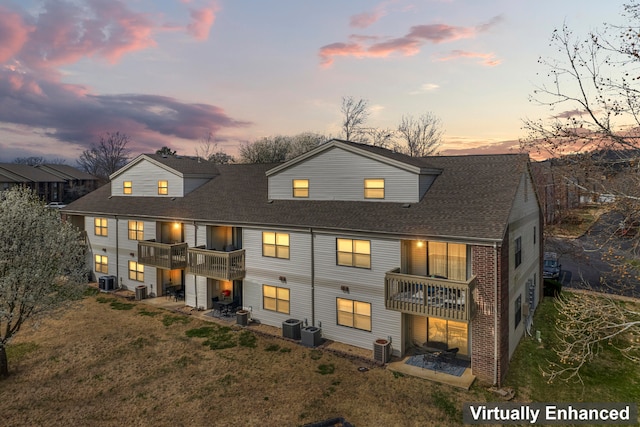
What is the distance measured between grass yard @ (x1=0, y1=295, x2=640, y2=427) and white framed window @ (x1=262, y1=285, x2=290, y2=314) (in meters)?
1.89

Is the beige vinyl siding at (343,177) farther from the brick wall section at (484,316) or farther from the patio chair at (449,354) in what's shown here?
the patio chair at (449,354)

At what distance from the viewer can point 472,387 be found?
1420cm

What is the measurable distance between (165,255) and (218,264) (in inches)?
192

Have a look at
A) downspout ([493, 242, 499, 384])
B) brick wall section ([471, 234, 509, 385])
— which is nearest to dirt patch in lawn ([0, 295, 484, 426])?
downspout ([493, 242, 499, 384])

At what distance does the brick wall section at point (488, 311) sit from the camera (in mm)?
14477

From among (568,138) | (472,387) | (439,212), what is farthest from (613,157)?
(472,387)

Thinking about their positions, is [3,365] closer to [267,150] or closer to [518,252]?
[518,252]

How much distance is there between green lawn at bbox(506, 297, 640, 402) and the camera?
13.8m

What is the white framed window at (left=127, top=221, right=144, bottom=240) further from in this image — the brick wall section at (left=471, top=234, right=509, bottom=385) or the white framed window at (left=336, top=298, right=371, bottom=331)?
the brick wall section at (left=471, top=234, right=509, bottom=385)

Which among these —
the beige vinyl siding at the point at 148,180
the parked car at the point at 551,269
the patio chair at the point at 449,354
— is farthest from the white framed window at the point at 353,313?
the parked car at the point at 551,269

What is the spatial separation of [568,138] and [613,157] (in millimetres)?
1408

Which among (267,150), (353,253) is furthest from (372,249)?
(267,150)

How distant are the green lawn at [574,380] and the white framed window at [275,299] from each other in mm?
10950

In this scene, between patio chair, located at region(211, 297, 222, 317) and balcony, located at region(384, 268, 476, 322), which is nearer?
balcony, located at region(384, 268, 476, 322)
